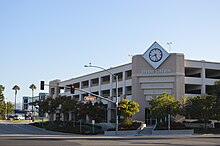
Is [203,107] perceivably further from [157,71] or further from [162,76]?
[157,71]

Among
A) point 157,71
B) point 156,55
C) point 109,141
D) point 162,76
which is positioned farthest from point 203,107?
point 109,141

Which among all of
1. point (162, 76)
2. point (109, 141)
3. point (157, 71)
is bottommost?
point (109, 141)

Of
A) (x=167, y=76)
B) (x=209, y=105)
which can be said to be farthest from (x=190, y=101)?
(x=167, y=76)

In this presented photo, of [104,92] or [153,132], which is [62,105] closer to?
[104,92]

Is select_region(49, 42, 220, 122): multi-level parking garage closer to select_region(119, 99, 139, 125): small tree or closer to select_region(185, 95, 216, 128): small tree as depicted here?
select_region(119, 99, 139, 125): small tree

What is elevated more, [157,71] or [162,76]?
[157,71]

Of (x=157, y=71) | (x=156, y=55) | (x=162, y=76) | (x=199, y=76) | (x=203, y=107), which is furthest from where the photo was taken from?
(x=199, y=76)

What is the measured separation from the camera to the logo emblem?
224 ft

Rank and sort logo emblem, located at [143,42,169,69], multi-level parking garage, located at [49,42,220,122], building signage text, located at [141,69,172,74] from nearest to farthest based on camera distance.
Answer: multi-level parking garage, located at [49,42,220,122]
building signage text, located at [141,69,172,74]
logo emblem, located at [143,42,169,69]

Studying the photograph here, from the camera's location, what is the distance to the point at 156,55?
69062 mm

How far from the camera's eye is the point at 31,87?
157 metres

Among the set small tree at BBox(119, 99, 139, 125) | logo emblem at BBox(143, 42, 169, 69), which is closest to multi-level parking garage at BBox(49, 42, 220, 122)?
logo emblem at BBox(143, 42, 169, 69)

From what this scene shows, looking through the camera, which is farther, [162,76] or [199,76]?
[199,76]

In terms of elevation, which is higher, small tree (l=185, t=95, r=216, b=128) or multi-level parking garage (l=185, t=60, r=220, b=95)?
multi-level parking garage (l=185, t=60, r=220, b=95)
